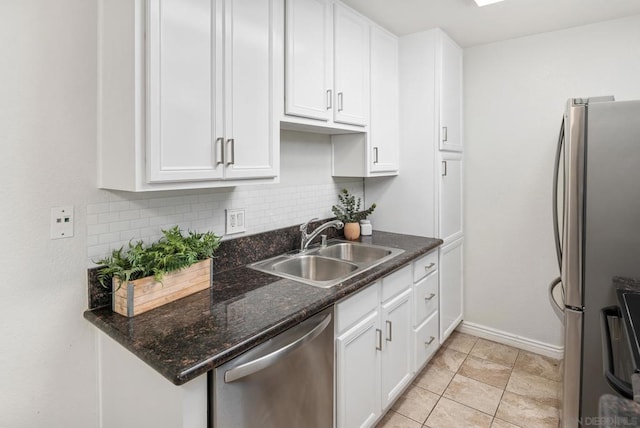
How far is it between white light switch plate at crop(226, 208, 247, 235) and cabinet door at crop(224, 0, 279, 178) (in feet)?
1.20

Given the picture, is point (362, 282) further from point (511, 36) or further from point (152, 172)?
point (511, 36)

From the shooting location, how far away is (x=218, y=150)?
1.35m

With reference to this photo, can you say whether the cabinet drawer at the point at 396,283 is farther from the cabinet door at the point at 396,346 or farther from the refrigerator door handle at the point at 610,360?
the refrigerator door handle at the point at 610,360

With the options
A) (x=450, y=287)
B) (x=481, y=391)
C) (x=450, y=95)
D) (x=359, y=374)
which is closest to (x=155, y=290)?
(x=359, y=374)

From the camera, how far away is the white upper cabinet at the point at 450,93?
2458mm

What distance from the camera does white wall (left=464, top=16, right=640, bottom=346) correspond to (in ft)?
7.82

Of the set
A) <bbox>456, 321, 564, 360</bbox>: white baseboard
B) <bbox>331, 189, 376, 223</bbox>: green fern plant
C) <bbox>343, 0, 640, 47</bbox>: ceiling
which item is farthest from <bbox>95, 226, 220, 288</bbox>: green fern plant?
<bbox>456, 321, 564, 360</bbox>: white baseboard

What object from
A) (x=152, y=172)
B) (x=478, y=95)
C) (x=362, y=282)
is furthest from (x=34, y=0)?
(x=478, y=95)

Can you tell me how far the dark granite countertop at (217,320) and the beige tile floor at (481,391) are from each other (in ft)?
3.18

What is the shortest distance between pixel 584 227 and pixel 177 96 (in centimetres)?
177

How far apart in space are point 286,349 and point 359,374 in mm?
612

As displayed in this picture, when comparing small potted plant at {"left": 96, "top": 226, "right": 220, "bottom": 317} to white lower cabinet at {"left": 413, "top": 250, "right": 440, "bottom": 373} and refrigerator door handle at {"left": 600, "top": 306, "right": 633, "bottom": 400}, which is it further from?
refrigerator door handle at {"left": 600, "top": 306, "right": 633, "bottom": 400}

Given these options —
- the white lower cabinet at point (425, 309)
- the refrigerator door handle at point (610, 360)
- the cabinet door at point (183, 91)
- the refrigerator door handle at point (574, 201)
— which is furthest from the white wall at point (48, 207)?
the refrigerator door handle at point (574, 201)

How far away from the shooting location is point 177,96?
3.99ft
